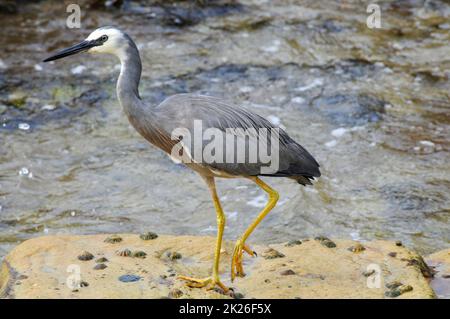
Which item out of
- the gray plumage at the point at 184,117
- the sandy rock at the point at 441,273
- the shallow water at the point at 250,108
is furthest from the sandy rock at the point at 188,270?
the shallow water at the point at 250,108

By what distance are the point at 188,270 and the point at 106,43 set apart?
1856mm

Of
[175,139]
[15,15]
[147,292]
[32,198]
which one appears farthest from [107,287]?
[15,15]

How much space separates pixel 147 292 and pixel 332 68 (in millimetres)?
6922

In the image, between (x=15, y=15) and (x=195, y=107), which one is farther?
(x=15, y=15)

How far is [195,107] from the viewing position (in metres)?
6.09

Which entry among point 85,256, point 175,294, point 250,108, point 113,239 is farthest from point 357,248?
point 250,108

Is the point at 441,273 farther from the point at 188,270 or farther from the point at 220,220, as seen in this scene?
the point at 188,270

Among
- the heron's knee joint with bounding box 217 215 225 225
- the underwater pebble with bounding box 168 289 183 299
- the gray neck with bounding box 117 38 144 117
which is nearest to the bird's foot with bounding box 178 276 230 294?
the underwater pebble with bounding box 168 289 183 299

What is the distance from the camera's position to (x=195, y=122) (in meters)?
5.98

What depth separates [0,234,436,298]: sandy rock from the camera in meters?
5.50

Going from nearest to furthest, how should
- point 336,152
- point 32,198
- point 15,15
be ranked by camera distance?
point 32,198 < point 336,152 < point 15,15

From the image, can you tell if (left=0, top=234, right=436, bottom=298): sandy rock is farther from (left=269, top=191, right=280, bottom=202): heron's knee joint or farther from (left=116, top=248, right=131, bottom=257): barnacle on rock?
(left=269, top=191, right=280, bottom=202): heron's knee joint

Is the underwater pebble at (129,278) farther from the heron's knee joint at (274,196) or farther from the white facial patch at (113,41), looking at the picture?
the white facial patch at (113,41)

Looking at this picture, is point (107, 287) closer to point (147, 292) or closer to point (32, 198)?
point (147, 292)
